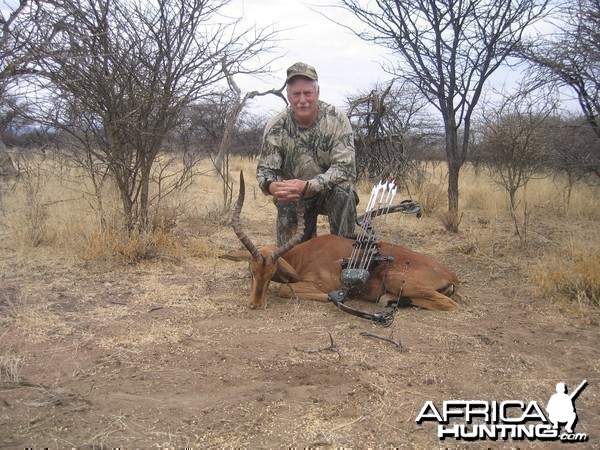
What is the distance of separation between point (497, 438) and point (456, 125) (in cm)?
556

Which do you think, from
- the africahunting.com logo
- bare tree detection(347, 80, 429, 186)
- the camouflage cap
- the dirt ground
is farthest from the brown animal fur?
bare tree detection(347, 80, 429, 186)

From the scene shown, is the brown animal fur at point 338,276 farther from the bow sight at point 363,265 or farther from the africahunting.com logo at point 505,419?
the africahunting.com logo at point 505,419

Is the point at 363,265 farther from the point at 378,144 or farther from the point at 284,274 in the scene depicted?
the point at 378,144

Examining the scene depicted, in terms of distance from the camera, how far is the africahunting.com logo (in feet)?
7.20

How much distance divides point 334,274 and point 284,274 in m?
0.41

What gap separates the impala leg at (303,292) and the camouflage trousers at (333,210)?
782 millimetres

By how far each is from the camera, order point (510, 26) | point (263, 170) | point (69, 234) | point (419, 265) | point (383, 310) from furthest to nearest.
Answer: point (510, 26) → point (69, 234) → point (263, 170) → point (419, 265) → point (383, 310)

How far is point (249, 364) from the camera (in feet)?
9.45

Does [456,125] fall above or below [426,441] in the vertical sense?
above

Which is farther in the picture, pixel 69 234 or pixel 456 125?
pixel 456 125

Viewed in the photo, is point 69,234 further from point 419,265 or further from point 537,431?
point 537,431

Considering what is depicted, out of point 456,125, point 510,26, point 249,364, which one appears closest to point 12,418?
point 249,364

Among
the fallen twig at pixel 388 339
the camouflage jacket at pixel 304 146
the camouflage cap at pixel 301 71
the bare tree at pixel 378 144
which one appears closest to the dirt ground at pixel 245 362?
the fallen twig at pixel 388 339

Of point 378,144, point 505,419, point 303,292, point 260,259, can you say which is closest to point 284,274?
point 303,292
